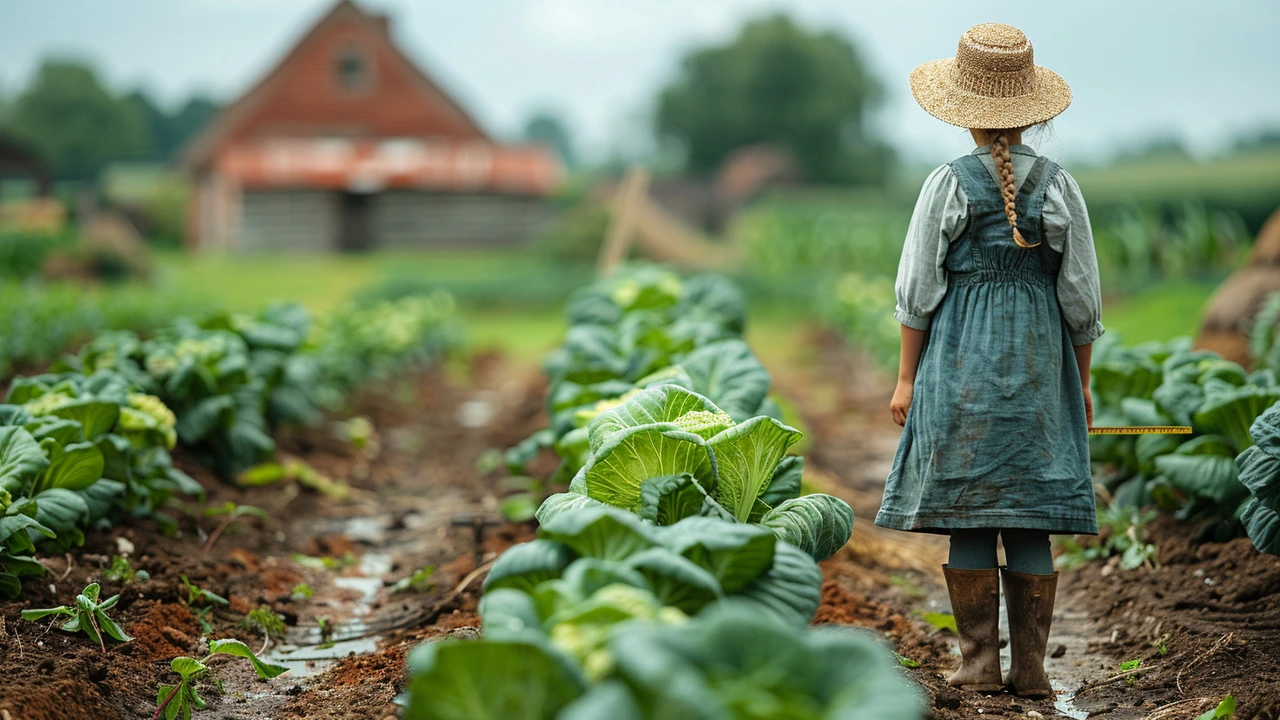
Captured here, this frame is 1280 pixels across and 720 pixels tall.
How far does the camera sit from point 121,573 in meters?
4.09

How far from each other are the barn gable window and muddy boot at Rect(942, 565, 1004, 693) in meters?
Answer: 31.0

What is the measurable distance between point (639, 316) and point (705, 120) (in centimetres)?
4845

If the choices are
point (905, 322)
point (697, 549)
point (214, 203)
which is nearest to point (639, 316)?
point (905, 322)

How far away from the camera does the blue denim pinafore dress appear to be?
11.1 feet

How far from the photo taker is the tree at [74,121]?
42531mm

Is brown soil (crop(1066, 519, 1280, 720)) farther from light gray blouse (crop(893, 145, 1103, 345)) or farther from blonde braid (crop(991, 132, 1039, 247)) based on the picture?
blonde braid (crop(991, 132, 1039, 247))

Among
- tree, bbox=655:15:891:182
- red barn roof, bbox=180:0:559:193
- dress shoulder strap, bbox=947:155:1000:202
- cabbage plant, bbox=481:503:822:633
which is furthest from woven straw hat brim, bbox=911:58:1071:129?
tree, bbox=655:15:891:182

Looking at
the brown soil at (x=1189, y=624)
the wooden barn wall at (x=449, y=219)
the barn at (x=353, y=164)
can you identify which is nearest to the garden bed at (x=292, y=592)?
the brown soil at (x=1189, y=624)

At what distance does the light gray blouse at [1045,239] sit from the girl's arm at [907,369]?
0.06 meters

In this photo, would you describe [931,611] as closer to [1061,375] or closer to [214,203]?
[1061,375]

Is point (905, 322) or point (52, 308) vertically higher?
point (905, 322)

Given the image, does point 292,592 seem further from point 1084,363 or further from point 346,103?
point 346,103

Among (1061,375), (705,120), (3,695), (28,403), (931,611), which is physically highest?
(705,120)

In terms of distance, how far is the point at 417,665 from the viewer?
198 centimetres
